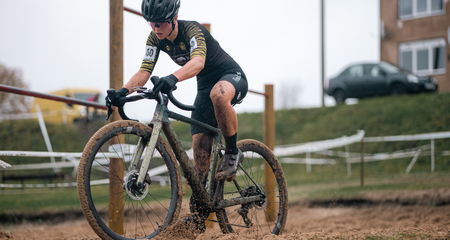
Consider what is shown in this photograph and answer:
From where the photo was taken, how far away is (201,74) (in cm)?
359

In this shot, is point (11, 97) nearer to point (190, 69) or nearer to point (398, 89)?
point (398, 89)

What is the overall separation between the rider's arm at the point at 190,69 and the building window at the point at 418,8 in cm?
2337

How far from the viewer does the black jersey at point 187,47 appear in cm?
321

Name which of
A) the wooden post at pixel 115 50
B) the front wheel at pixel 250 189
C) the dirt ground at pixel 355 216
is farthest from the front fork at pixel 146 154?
the dirt ground at pixel 355 216

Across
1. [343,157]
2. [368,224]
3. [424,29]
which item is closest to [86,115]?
[343,157]

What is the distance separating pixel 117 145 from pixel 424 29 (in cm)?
2347

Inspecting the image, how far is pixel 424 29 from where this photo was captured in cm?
2289

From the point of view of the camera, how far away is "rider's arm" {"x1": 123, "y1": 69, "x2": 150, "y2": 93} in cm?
321

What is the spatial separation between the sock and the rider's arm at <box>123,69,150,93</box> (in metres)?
0.83

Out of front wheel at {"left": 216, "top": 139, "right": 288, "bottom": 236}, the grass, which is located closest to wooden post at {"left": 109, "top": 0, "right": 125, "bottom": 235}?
front wheel at {"left": 216, "top": 139, "right": 288, "bottom": 236}

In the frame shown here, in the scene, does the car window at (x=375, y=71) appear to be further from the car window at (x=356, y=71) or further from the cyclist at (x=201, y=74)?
the cyclist at (x=201, y=74)

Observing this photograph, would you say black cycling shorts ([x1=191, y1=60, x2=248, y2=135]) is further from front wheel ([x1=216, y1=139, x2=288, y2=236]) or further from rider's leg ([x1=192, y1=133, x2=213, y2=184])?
front wheel ([x1=216, y1=139, x2=288, y2=236])

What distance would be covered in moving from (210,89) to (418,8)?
23394 millimetres

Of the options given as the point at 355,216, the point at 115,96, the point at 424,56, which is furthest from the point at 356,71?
the point at 115,96
